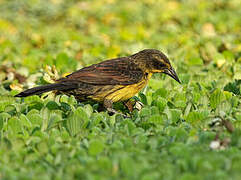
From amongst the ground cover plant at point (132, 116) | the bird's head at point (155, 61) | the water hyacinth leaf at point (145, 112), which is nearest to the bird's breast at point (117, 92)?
the ground cover plant at point (132, 116)

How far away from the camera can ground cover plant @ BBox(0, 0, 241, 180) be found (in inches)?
137

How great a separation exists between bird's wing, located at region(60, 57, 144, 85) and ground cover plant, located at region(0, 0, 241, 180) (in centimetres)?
25

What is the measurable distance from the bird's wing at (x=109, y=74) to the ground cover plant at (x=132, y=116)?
25 cm

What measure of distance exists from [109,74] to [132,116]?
25.8 inches

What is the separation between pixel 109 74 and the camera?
5.54 meters

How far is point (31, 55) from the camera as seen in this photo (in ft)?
27.2

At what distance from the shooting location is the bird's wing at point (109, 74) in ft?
17.9

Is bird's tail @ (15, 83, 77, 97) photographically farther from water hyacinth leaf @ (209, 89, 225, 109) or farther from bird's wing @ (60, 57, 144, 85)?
water hyacinth leaf @ (209, 89, 225, 109)

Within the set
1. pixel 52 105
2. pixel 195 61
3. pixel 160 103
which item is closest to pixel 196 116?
pixel 160 103

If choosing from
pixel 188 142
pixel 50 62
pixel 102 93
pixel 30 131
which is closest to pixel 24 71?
pixel 50 62

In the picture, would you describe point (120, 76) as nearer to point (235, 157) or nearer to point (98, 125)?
point (98, 125)

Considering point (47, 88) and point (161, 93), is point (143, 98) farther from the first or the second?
point (47, 88)

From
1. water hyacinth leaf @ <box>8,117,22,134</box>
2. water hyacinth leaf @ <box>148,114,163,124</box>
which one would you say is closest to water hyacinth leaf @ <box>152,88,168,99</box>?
water hyacinth leaf @ <box>148,114,163,124</box>

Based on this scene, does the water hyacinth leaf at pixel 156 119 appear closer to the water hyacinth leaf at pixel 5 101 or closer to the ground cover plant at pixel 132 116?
the ground cover plant at pixel 132 116
